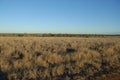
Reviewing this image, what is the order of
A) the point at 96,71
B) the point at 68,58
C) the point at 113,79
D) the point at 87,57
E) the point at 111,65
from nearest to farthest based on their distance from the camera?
the point at 113,79 → the point at 96,71 → the point at 111,65 → the point at 68,58 → the point at 87,57

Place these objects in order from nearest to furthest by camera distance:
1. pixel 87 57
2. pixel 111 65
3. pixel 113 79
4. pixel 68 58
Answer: pixel 113 79, pixel 111 65, pixel 68 58, pixel 87 57

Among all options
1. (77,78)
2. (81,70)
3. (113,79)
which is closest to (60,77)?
(77,78)

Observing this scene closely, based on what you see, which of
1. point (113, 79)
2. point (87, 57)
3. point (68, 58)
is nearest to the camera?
point (113, 79)

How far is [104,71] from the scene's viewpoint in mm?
11203

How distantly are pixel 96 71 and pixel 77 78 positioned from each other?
6.03 ft

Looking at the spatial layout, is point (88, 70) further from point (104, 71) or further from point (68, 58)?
point (68, 58)

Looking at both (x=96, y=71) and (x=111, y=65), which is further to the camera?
(x=111, y=65)

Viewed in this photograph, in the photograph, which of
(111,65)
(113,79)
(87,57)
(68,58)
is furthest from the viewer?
(87,57)

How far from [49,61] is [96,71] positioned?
3455 millimetres

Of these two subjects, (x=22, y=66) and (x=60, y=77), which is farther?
(x=22, y=66)

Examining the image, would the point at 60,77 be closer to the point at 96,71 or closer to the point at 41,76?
the point at 41,76

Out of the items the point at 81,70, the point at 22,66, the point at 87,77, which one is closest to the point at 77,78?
the point at 87,77

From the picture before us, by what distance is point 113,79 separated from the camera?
9.41 meters

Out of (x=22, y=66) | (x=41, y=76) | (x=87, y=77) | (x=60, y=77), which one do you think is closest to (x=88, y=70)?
(x=87, y=77)
